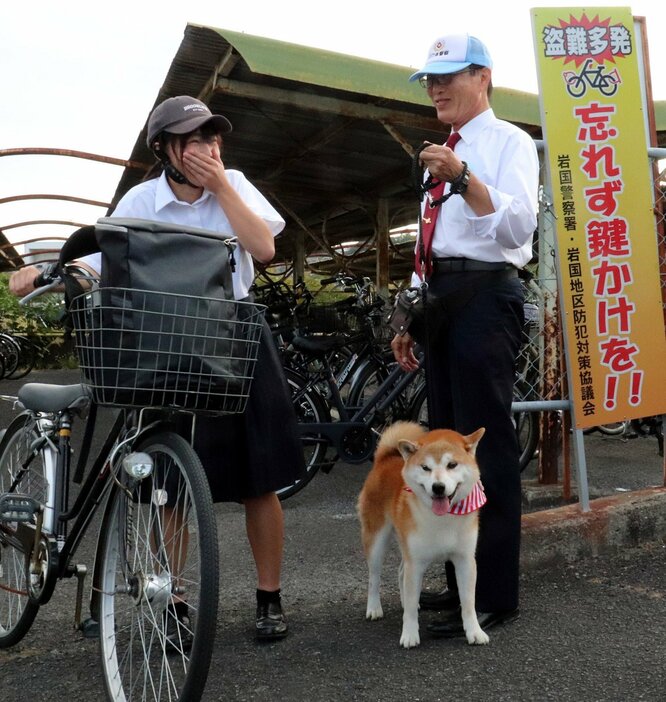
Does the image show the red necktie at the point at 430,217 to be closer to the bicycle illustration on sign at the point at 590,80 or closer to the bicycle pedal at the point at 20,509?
the bicycle illustration on sign at the point at 590,80

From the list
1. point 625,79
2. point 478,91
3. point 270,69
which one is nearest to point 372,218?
point 270,69

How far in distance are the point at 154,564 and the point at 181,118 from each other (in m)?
1.52

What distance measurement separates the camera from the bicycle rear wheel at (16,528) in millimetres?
2973

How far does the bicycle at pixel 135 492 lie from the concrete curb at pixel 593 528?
5.94 feet

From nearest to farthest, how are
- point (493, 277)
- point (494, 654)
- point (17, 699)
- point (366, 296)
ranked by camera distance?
point (17, 699)
point (494, 654)
point (493, 277)
point (366, 296)

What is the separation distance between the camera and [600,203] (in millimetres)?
4238

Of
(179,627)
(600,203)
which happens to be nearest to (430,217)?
(600,203)

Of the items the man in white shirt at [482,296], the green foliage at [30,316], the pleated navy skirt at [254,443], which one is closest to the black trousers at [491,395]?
the man in white shirt at [482,296]

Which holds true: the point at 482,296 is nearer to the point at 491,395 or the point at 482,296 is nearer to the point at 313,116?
the point at 491,395

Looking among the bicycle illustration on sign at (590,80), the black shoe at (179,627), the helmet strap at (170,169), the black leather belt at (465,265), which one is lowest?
the black shoe at (179,627)

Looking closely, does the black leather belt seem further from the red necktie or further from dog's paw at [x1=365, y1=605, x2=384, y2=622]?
dog's paw at [x1=365, y1=605, x2=384, y2=622]

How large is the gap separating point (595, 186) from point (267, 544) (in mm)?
2611

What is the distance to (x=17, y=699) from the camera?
2705mm

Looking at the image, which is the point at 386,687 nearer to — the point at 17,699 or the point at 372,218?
the point at 17,699
